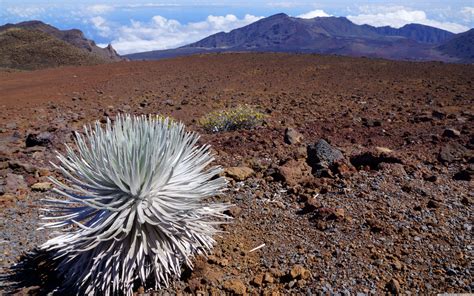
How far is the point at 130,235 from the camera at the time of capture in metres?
2.12

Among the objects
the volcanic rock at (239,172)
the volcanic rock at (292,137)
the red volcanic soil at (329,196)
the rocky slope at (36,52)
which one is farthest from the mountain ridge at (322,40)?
the volcanic rock at (239,172)

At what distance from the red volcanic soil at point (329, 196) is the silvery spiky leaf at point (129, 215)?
201 mm

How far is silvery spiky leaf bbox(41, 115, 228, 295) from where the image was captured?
203cm

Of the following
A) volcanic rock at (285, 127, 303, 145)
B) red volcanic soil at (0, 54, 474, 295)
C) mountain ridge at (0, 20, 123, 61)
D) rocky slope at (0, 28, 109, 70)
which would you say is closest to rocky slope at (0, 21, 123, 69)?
rocky slope at (0, 28, 109, 70)

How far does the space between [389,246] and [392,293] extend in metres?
0.40

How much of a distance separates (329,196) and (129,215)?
1541mm

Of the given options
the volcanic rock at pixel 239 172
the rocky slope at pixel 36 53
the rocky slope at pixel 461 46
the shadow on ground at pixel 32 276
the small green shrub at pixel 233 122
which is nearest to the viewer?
the shadow on ground at pixel 32 276

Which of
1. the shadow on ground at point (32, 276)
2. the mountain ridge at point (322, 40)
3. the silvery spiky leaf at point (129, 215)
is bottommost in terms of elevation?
the mountain ridge at point (322, 40)

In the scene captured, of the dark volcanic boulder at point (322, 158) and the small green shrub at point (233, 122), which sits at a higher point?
the dark volcanic boulder at point (322, 158)

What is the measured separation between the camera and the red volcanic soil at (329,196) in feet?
7.27

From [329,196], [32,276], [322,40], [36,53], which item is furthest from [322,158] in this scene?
[322,40]

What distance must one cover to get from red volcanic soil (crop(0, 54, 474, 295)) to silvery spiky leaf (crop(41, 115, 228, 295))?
20 centimetres

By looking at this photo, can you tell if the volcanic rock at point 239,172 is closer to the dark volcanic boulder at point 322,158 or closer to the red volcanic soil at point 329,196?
the red volcanic soil at point 329,196

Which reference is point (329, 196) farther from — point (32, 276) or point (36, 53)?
point (36, 53)
